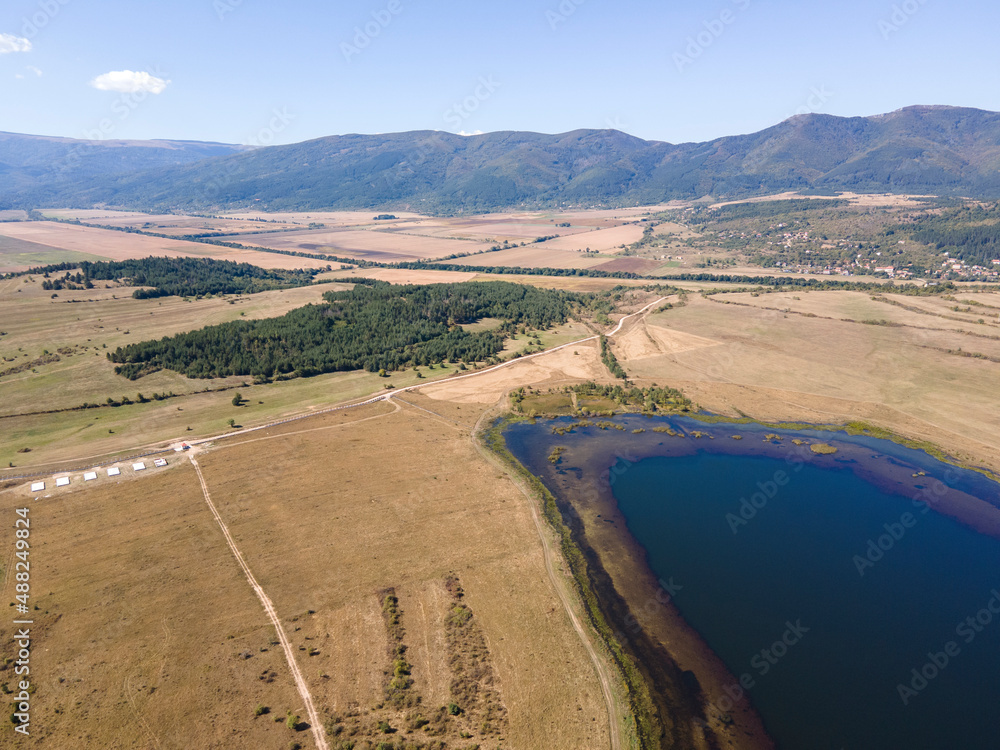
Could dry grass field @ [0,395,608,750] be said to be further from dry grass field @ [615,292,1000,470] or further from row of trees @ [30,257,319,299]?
row of trees @ [30,257,319,299]

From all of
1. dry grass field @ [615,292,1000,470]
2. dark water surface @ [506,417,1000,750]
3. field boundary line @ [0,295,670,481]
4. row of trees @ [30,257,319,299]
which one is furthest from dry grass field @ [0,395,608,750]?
row of trees @ [30,257,319,299]

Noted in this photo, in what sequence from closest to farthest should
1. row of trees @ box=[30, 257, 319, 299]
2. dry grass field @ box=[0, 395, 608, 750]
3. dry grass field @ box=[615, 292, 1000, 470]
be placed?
dry grass field @ box=[0, 395, 608, 750] < dry grass field @ box=[615, 292, 1000, 470] < row of trees @ box=[30, 257, 319, 299]

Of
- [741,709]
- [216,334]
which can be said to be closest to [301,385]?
[216,334]

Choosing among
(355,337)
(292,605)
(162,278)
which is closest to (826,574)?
(292,605)

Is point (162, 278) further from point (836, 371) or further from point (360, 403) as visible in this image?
point (836, 371)

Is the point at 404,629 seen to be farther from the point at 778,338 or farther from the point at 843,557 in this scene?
the point at 778,338

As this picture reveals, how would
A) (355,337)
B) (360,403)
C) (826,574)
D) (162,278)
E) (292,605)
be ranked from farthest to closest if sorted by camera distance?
(162,278) → (355,337) → (360,403) → (826,574) → (292,605)

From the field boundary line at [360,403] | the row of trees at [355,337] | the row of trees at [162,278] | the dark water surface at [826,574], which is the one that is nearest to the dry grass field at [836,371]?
the dark water surface at [826,574]
